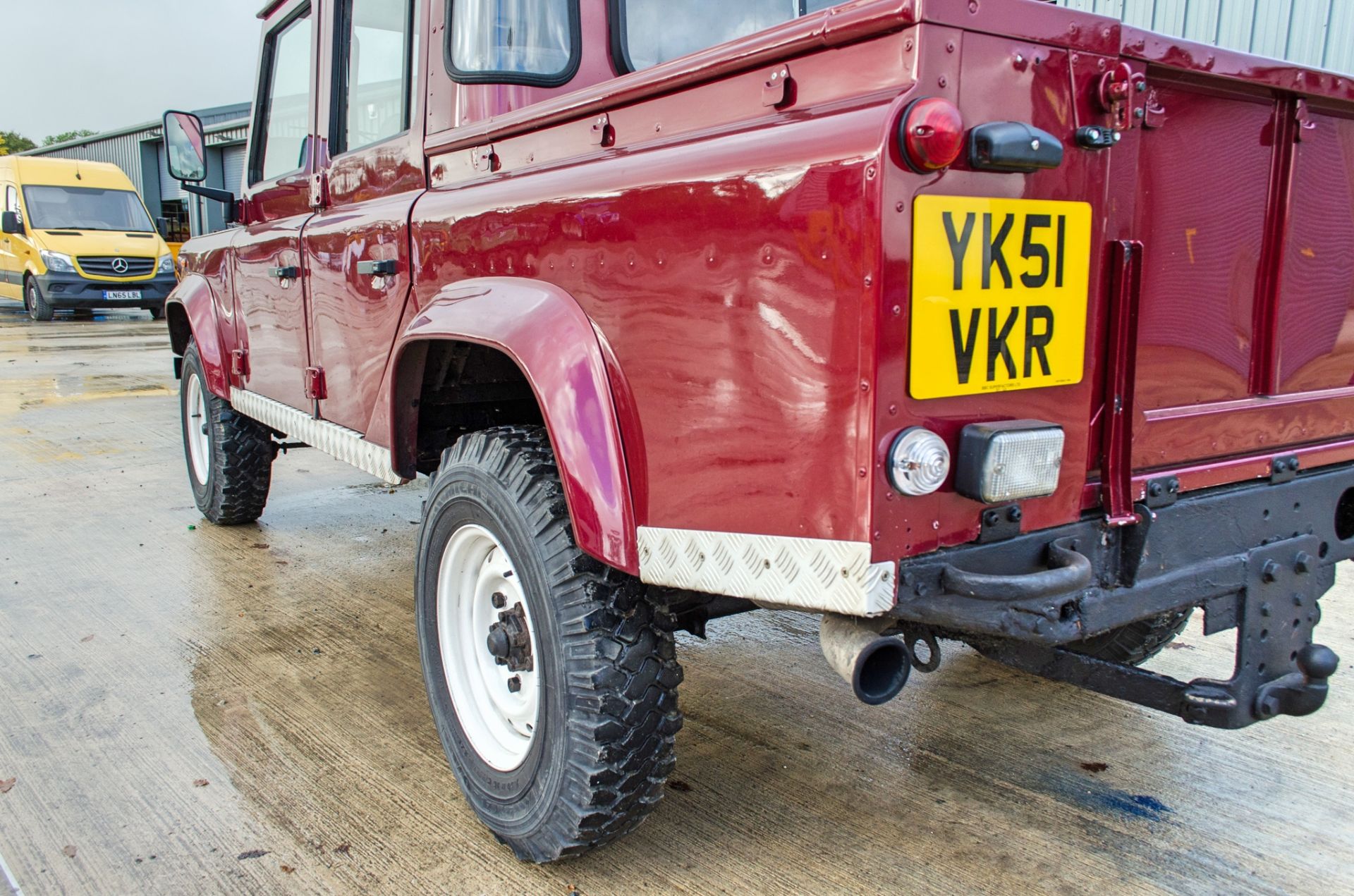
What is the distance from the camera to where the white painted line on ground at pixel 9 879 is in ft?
7.72

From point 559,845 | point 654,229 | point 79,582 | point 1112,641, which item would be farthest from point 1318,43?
point 79,582

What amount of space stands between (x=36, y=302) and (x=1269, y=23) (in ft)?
62.0

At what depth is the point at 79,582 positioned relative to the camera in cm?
446

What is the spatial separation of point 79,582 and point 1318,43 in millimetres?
8848

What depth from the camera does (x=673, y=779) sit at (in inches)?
112

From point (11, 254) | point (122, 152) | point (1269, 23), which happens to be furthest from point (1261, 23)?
point (122, 152)

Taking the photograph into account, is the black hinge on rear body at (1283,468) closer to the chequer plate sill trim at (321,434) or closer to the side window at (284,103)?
the chequer plate sill trim at (321,434)

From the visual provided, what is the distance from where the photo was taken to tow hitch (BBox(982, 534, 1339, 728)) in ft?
6.87

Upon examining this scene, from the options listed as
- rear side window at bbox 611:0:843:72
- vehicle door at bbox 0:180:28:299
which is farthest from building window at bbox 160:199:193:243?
rear side window at bbox 611:0:843:72

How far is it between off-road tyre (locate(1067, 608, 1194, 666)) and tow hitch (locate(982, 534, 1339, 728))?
0.73m

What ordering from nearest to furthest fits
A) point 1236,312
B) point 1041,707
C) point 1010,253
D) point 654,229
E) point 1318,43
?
1. point 1010,253
2. point 654,229
3. point 1236,312
4. point 1041,707
5. point 1318,43

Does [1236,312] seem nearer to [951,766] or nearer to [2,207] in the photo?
[951,766]

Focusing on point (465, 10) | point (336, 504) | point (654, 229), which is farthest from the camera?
point (336, 504)

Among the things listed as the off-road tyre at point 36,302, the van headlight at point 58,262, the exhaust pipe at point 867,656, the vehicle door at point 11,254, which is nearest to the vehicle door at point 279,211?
the exhaust pipe at point 867,656
